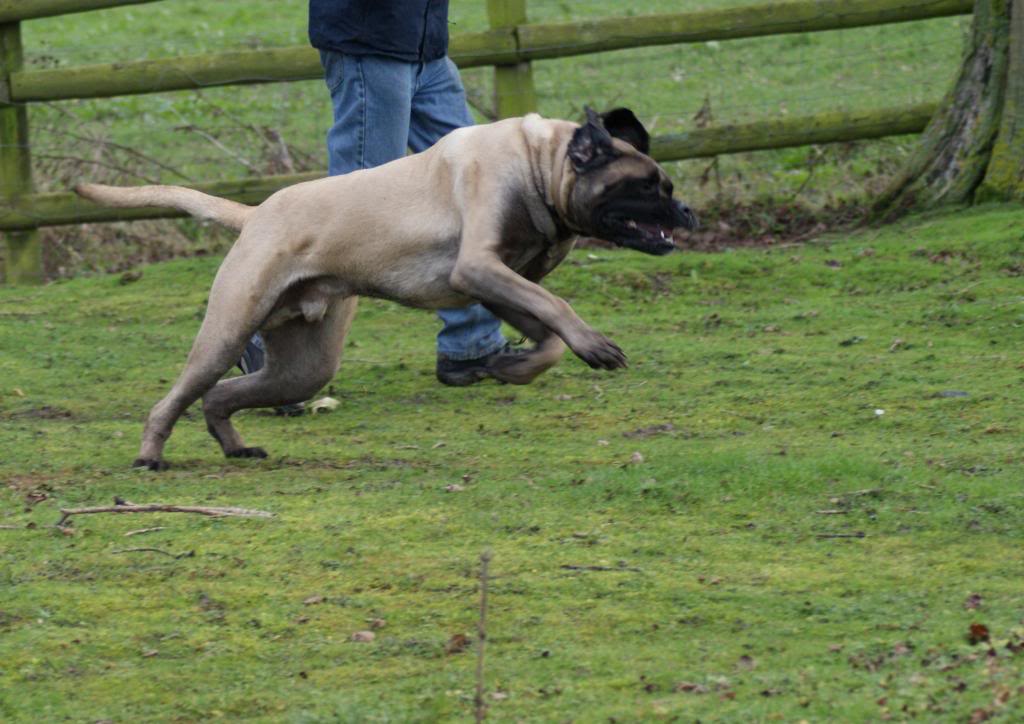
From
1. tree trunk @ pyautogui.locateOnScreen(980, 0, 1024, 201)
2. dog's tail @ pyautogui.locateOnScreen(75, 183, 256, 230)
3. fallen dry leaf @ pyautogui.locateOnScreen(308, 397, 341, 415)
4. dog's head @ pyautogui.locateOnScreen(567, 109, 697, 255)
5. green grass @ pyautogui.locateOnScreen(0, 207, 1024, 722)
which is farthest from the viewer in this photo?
tree trunk @ pyautogui.locateOnScreen(980, 0, 1024, 201)

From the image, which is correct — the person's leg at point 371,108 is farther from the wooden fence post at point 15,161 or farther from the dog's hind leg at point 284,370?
the wooden fence post at point 15,161

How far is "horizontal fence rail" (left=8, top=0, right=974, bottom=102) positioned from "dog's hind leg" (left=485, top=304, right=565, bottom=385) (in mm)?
4236

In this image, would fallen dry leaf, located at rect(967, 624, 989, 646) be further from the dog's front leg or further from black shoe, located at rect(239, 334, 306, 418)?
black shoe, located at rect(239, 334, 306, 418)

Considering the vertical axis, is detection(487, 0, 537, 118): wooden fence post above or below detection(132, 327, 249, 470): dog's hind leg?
above

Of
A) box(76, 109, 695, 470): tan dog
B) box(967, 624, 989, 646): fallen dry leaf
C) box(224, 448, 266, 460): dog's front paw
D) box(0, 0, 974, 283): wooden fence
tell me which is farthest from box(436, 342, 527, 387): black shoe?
box(967, 624, 989, 646): fallen dry leaf

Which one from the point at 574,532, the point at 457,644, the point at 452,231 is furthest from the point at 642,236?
the point at 457,644

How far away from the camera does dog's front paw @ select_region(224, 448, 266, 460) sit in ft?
20.7

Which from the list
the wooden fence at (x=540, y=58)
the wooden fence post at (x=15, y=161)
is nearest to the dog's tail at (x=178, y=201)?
the wooden fence at (x=540, y=58)

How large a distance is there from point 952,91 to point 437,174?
472 centimetres

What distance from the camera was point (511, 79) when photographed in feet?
33.3

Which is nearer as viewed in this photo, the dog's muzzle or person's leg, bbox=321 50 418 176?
the dog's muzzle

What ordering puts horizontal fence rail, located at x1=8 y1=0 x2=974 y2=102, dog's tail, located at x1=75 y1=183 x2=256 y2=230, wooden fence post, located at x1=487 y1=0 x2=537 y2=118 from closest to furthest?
1. dog's tail, located at x1=75 y1=183 x2=256 y2=230
2. horizontal fence rail, located at x1=8 y1=0 x2=974 y2=102
3. wooden fence post, located at x1=487 y1=0 x2=537 y2=118

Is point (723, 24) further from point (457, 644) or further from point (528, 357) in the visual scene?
point (457, 644)

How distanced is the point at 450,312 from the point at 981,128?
12.4ft
